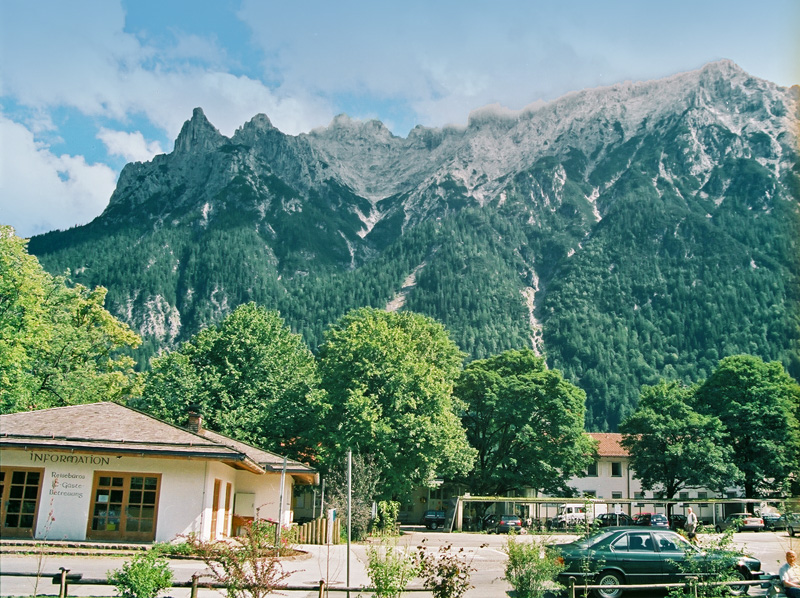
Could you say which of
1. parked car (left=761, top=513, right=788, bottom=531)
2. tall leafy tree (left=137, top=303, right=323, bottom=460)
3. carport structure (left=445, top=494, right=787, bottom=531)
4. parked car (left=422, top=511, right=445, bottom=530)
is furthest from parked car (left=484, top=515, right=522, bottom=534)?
parked car (left=761, top=513, right=788, bottom=531)

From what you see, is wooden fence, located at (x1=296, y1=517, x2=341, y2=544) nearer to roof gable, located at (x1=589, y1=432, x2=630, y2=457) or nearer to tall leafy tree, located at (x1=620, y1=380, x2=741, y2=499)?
tall leafy tree, located at (x1=620, y1=380, x2=741, y2=499)

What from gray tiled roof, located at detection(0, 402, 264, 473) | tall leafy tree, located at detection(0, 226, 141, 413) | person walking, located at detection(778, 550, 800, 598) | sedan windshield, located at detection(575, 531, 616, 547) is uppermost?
tall leafy tree, located at detection(0, 226, 141, 413)

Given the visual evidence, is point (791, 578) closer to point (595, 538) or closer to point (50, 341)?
point (595, 538)

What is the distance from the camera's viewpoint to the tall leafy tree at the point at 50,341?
31688mm

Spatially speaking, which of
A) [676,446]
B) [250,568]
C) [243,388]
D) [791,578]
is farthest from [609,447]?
[250,568]

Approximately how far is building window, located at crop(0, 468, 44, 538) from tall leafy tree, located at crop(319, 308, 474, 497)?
16192 mm

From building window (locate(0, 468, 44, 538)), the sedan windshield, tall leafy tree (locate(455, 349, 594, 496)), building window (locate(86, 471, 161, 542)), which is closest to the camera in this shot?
the sedan windshield

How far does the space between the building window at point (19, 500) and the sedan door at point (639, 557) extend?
18.9m

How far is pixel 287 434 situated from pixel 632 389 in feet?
397

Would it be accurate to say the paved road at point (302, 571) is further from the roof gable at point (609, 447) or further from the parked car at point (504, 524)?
the roof gable at point (609, 447)

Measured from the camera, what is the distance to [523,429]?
5406cm

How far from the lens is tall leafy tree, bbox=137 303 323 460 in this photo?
39.8 m

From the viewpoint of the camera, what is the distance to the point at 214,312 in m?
180

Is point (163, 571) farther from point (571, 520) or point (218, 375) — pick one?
point (571, 520)
